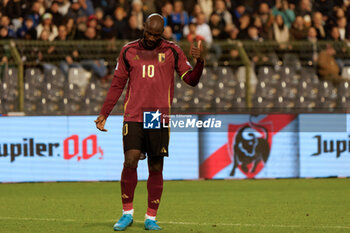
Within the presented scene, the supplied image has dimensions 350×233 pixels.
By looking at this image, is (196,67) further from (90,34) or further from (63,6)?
(63,6)

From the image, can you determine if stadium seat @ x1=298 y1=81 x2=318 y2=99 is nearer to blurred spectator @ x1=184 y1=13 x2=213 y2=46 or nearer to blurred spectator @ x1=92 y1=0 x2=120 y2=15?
blurred spectator @ x1=184 y1=13 x2=213 y2=46

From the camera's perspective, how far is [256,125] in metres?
12.6

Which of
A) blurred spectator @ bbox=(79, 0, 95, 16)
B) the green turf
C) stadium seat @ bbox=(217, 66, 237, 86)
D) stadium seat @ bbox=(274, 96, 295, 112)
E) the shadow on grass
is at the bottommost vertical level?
the green turf

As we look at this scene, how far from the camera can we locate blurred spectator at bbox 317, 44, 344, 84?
14523 mm

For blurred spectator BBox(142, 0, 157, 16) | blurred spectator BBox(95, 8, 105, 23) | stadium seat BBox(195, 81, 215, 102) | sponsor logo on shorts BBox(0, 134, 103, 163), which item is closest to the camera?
sponsor logo on shorts BBox(0, 134, 103, 163)

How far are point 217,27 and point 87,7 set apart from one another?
2848 millimetres

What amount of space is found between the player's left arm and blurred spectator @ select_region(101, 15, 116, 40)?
8231 mm

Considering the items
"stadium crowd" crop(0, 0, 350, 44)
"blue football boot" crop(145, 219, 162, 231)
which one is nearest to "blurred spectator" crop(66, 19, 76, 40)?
"stadium crowd" crop(0, 0, 350, 44)

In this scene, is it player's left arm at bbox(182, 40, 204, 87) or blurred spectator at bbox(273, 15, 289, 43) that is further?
blurred spectator at bbox(273, 15, 289, 43)

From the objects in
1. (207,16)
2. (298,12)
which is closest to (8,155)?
(207,16)

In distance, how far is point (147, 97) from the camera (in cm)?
683

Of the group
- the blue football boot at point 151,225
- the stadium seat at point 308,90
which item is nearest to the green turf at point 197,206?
the blue football boot at point 151,225

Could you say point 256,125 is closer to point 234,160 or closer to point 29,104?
point 234,160

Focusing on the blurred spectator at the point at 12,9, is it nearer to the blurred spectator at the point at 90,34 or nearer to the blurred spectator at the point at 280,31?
the blurred spectator at the point at 90,34
